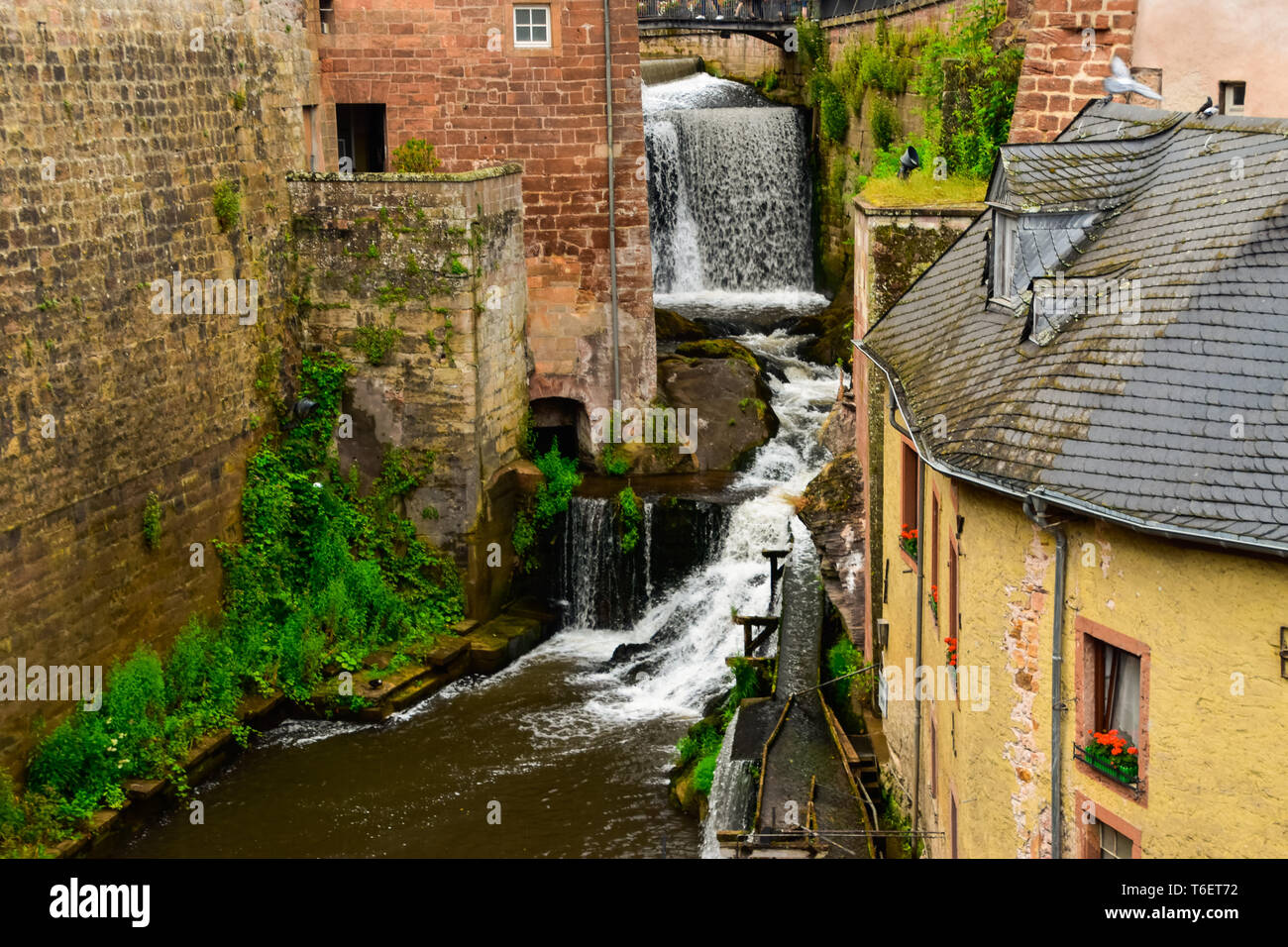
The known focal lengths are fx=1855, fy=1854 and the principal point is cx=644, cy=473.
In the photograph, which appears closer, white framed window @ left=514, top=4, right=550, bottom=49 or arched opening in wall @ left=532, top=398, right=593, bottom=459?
white framed window @ left=514, top=4, right=550, bottom=49

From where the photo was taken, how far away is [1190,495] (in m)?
9.98

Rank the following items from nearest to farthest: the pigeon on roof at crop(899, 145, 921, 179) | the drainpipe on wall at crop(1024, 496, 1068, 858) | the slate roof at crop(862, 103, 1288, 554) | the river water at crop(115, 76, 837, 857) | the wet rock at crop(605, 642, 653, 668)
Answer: the slate roof at crop(862, 103, 1288, 554), the drainpipe on wall at crop(1024, 496, 1068, 858), the pigeon on roof at crop(899, 145, 921, 179), the river water at crop(115, 76, 837, 857), the wet rock at crop(605, 642, 653, 668)

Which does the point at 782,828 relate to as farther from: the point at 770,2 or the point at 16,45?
the point at 770,2

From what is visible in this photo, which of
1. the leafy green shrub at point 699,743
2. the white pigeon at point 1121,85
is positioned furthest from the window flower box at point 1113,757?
the leafy green shrub at point 699,743

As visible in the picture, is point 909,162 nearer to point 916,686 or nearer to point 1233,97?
point 1233,97

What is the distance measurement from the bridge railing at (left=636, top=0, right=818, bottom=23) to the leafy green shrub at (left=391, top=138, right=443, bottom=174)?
46.0 ft

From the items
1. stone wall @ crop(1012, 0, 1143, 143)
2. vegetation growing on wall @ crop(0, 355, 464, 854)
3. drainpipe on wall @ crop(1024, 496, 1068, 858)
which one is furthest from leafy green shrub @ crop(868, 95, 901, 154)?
drainpipe on wall @ crop(1024, 496, 1068, 858)

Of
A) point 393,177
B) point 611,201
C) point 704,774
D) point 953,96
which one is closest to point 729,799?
point 704,774

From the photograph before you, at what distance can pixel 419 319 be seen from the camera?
930 inches

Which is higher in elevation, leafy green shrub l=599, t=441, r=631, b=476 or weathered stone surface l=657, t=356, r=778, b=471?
weathered stone surface l=657, t=356, r=778, b=471

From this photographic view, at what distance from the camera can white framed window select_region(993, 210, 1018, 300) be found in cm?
1295

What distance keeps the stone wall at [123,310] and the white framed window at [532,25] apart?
349cm

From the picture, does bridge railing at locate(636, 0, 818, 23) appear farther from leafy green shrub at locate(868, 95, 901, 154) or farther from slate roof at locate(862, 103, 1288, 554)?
slate roof at locate(862, 103, 1288, 554)

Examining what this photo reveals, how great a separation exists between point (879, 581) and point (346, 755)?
6.73 metres
